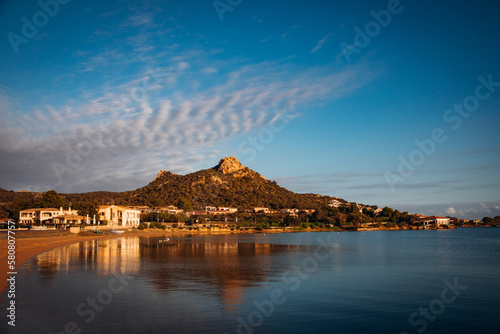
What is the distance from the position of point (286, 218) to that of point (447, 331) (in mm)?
152471

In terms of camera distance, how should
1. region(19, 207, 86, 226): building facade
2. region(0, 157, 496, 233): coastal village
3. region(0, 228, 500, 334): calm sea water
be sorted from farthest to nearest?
region(0, 157, 496, 233): coastal village → region(19, 207, 86, 226): building facade → region(0, 228, 500, 334): calm sea water

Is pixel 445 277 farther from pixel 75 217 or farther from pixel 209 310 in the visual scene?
pixel 75 217

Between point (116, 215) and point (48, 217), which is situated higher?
point (48, 217)

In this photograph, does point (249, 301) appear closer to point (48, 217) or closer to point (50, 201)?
point (48, 217)

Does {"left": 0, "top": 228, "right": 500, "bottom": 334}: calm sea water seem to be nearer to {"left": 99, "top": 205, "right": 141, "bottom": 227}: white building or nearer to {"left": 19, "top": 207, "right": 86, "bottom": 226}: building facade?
{"left": 19, "top": 207, "right": 86, "bottom": 226}: building facade

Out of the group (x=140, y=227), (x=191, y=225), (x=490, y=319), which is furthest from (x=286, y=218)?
(x=490, y=319)

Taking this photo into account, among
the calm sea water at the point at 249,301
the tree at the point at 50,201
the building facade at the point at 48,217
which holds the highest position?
the tree at the point at 50,201

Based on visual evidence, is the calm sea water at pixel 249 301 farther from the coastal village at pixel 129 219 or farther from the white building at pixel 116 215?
the white building at pixel 116 215

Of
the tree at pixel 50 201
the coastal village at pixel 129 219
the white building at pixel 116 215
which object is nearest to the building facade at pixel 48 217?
the coastal village at pixel 129 219

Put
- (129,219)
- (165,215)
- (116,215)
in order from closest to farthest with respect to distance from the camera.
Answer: (116,215), (129,219), (165,215)

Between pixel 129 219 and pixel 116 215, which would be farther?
pixel 129 219

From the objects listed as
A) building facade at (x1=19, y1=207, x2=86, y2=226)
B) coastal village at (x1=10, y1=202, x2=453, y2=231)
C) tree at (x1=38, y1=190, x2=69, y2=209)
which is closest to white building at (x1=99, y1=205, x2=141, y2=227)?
coastal village at (x1=10, y1=202, x2=453, y2=231)

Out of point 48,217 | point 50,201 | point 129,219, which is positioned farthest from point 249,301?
point 129,219

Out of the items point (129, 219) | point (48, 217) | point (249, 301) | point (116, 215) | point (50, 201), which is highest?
point (50, 201)
